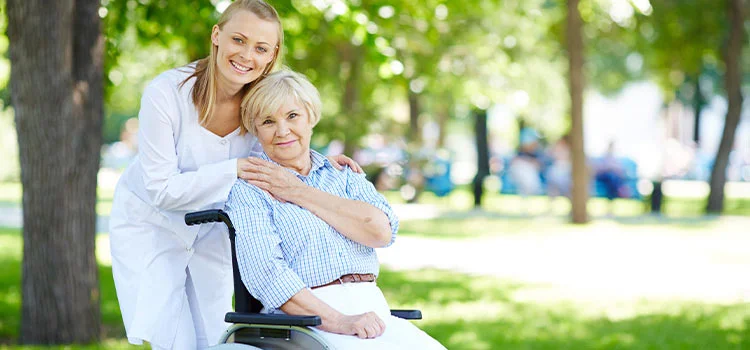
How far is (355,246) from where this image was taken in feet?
11.3

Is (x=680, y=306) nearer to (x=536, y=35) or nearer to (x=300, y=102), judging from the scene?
(x=300, y=102)

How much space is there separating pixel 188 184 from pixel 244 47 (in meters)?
0.49

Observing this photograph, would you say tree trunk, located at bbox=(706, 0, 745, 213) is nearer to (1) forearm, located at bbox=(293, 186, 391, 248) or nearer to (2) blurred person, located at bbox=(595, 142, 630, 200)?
(2) blurred person, located at bbox=(595, 142, 630, 200)

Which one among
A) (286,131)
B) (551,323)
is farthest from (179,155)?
(551,323)

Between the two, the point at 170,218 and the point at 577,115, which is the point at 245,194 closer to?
the point at 170,218

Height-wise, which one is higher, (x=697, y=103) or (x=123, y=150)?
(x=697, y=103)

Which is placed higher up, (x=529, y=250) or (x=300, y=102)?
(x=300, y=102)

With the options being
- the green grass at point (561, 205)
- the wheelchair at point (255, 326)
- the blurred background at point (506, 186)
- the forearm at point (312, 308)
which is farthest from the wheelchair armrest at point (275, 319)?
the green grass at point (561, 205)

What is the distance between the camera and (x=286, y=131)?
11.4ft

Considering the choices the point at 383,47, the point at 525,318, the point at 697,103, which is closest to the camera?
the point at 383,47

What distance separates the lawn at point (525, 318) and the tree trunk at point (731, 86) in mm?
11145

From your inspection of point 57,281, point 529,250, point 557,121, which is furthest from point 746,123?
point 57,281

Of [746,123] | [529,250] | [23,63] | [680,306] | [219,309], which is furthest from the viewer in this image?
[746,123]

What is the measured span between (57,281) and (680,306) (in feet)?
16.5
